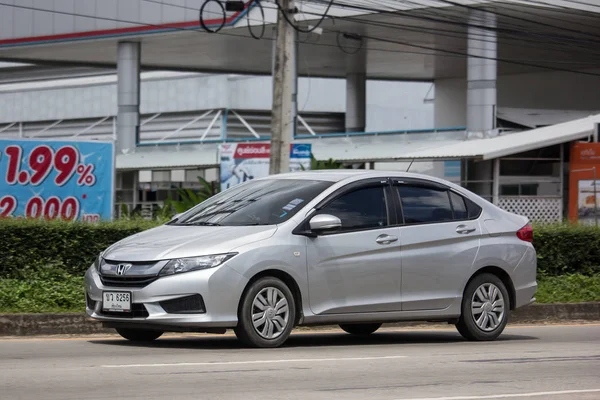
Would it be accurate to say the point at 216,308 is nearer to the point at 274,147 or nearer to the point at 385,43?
the point at 274,147

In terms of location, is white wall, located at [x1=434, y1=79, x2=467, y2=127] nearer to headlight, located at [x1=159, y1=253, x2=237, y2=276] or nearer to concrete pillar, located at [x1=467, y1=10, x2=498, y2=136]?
concrete pillar, located at [x1=467, y1=10, x2=498, y2=136]

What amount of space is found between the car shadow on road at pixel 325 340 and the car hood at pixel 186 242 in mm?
954

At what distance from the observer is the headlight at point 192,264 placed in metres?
10.3

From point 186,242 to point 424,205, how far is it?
2841 mm

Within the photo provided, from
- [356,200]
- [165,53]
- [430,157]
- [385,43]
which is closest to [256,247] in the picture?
[356,200]

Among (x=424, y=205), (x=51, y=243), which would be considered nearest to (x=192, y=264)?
(x=424, y=205)

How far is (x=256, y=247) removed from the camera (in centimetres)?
1055

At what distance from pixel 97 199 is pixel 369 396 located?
17.5 m

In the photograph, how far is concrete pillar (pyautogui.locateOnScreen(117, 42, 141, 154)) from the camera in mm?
48094

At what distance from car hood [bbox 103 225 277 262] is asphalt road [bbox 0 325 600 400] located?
0.86m

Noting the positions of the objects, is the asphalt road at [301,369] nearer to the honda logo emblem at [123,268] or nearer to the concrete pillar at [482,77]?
the honda logo emblem at [123,268]

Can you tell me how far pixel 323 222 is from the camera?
10969mm

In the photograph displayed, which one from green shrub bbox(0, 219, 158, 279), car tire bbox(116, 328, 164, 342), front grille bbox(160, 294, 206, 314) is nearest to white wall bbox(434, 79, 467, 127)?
green shrub bbox(0, 219, 158, 279)

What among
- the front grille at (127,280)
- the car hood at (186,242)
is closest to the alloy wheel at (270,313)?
the car hood at (186,242)
